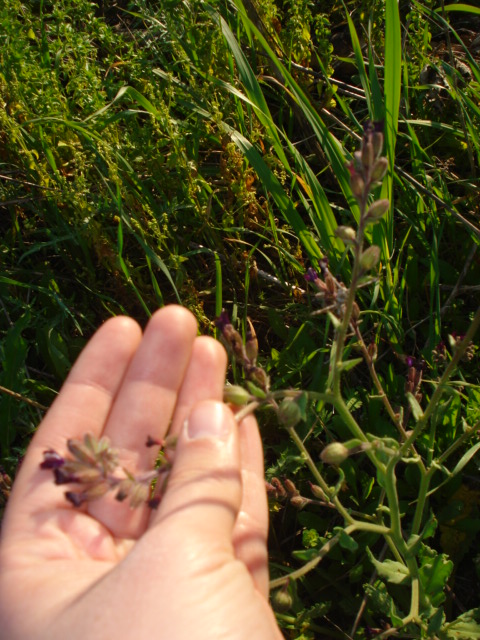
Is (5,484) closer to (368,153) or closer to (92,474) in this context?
(92,474)

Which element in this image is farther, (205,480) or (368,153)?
(205,480)

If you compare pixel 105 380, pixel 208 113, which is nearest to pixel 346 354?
pixel 105 380

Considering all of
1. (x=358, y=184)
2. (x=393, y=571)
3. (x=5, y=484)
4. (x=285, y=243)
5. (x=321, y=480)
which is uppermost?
(x=358, y=184)

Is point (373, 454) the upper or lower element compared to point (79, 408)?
lower

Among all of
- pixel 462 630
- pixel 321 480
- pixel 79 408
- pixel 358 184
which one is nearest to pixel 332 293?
pixel 358 184

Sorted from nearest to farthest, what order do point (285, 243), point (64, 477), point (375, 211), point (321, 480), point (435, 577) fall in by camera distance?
point (64, 477) < point (375, 211) < point (321, 480) < point (435, 577) < point (285, 243)

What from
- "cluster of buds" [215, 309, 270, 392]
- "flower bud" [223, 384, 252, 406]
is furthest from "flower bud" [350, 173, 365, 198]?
"flower bud" [223, 384, 252, 406]
